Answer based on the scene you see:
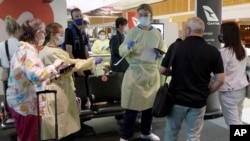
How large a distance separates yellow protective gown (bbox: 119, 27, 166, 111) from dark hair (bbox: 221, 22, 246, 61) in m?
0.81

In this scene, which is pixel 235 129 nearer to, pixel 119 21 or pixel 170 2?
pixel 119 21

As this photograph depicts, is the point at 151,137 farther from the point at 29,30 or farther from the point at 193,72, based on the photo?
the point at 29,30

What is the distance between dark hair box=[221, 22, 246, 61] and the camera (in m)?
2.85

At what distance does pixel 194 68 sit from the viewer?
95.8 inches

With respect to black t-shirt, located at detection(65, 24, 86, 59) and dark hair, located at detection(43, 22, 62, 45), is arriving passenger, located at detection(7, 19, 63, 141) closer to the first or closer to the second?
dark hair, located at detection(43, 22, 62, 45)

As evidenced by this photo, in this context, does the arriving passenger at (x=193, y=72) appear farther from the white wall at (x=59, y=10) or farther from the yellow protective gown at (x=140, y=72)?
the white wall at (x=59, y=10)

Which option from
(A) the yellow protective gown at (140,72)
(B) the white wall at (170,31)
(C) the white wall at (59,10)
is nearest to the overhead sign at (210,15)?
(A) the yellow protective gown at (140,72)

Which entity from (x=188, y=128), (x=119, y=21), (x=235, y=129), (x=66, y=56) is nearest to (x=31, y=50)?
(x=66, y=56)

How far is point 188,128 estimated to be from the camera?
8.61 ft

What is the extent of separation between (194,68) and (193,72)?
4cm

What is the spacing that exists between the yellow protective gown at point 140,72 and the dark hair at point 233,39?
81 cm

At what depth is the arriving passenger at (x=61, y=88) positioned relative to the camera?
280 centimetres

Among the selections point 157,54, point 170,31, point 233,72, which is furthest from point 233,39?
point 170,31

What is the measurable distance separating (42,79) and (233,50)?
1.80 m
